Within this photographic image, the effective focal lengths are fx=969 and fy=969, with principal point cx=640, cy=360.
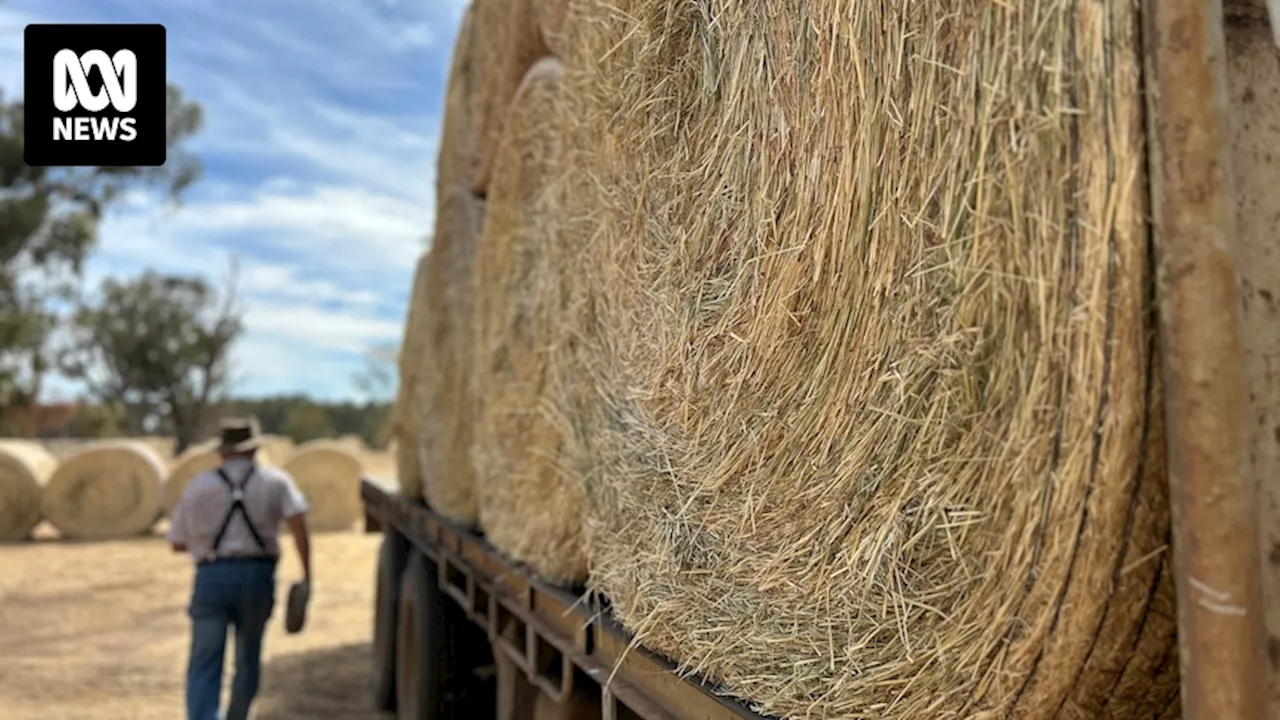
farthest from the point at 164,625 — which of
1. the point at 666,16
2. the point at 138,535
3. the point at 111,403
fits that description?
the point at 111,403

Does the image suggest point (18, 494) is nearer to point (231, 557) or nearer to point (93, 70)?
point (93, 70)

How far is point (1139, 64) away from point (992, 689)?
796 millimetres

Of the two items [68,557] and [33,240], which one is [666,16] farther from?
[33,240]

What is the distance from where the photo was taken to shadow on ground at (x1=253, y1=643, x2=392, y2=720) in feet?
22.5

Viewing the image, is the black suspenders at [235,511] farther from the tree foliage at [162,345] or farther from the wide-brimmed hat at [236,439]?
the tree foliage at [162,345]

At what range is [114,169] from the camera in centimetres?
2805

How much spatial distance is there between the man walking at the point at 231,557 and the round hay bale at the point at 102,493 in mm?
13008

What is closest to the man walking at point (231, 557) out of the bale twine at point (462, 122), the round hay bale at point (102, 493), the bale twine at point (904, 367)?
the bale twine at point (462, 122)

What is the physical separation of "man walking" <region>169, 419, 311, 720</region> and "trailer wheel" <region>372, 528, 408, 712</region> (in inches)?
43.8

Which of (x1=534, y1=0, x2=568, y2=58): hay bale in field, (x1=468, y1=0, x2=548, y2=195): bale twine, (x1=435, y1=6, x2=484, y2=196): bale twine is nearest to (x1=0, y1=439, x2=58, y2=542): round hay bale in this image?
(x1=435, y1=6, x2=484, y2=196): bale twine

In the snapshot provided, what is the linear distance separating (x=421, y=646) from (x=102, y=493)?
1399 cm

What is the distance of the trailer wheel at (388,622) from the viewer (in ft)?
21.4

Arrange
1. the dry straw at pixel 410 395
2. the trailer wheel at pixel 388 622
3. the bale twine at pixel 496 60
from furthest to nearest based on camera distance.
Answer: the trailer wheel at pixel 388 622, the dry straw at pixel 410 395, the bale twine at pixel 496 60

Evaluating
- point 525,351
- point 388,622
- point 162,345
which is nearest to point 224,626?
point 388,622
